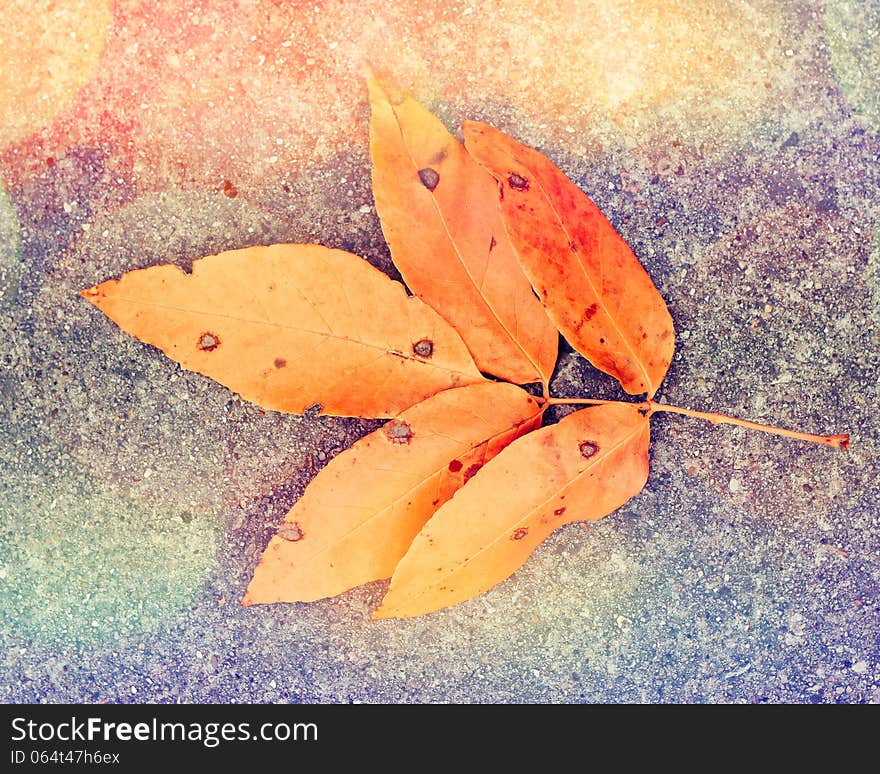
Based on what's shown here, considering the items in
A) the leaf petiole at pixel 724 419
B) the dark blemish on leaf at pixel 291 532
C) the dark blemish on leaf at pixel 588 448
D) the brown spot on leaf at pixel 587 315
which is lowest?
the dark blemish on leaf at pixel 291 532

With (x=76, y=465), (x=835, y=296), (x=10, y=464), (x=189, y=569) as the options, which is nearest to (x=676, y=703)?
(x=835, y=296)

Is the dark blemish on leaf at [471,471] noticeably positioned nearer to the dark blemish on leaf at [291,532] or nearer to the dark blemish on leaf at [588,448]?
the dark blemish on leaf at [588,448]

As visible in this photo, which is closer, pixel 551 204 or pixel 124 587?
pixel 551 204

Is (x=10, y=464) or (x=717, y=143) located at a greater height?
(x=717, y=143)

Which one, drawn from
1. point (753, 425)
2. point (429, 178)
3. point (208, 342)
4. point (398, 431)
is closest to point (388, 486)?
point (398, 431)

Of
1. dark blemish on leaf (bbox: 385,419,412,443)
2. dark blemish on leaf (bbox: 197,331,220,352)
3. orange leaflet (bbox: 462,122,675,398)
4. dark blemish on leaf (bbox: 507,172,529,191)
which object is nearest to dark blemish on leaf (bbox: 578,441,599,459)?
orange leaflet (bbox: 462,122,675,398)

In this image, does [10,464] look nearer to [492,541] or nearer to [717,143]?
[492,541]

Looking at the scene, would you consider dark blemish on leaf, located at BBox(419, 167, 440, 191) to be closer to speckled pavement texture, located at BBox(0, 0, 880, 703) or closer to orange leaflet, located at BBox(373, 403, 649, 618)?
speckled pavement texture, located at BBox(0, 0, 880, 703)

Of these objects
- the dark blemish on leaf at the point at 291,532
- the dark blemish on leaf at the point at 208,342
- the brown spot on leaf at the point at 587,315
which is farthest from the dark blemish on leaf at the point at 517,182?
the dark blemish on leaf at the point at 291,532
